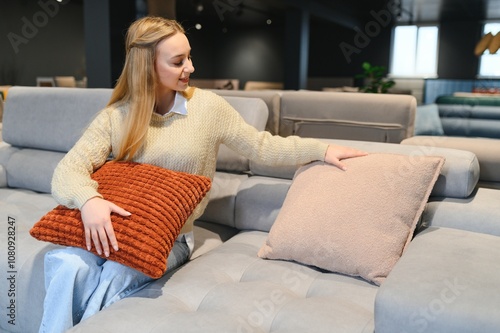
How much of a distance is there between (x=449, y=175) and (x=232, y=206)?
85 centimetres

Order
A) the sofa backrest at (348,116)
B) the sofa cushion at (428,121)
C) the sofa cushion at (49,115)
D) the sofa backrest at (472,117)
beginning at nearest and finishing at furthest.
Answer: the sofa backrest at (348,116)
the sofa cushion at (49,115)
the sofa cushion at (428,121)
the sofa backrest at (472,117)

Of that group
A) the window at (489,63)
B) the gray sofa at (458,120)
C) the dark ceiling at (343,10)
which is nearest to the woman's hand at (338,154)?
the gray sofa at (458,120)

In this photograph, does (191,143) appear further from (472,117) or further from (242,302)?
(472,117)

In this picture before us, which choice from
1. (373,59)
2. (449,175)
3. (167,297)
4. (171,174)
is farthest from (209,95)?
(373,59)

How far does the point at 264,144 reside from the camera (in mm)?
1758

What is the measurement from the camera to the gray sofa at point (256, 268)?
1.02 m

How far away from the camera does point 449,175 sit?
163 centimetres

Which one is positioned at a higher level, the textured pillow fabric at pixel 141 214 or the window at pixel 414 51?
the window at pixel 414 51

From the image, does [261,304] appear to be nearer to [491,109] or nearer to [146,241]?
[146,241]

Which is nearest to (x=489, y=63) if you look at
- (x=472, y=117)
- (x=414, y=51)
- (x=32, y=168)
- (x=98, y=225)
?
(x=414, y=51)

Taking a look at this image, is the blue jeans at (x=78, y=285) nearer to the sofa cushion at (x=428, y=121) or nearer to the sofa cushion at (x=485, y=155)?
the sofa cushion at (x=485, y=155)

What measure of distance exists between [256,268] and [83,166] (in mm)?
640

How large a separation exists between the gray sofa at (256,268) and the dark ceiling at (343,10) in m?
7.13

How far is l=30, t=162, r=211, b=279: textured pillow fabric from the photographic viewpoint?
1.33m
